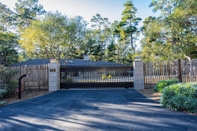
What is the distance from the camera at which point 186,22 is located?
28.1 feet

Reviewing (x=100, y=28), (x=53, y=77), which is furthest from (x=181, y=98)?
(x=100, y=28)

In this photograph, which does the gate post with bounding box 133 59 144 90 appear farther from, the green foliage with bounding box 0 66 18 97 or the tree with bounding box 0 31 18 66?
the tree with bounding box 0 31 18 66

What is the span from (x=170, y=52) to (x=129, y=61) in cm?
1509

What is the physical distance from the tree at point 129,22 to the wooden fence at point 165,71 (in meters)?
16.1

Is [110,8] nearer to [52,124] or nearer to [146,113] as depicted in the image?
[146,113]

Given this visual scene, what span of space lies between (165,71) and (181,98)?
5.04m

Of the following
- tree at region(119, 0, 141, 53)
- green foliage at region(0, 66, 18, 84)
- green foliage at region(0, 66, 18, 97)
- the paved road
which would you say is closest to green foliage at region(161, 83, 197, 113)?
the paved road

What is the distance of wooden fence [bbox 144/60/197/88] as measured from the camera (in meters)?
8.83

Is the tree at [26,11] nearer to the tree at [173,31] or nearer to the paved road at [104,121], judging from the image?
the tree at [173,31]

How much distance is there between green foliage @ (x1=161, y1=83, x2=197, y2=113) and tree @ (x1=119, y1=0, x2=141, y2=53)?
67.6ft

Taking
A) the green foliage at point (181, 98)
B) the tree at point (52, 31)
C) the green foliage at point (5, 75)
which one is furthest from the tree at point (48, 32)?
the green foliage at point (181, 98)

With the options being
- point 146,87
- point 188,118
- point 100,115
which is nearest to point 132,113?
point 100,115

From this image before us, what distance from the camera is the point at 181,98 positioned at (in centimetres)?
423

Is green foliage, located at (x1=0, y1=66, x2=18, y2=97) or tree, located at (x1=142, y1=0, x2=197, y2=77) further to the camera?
tree, located at (x1=142, y1=0, x2=197, y2=77)
